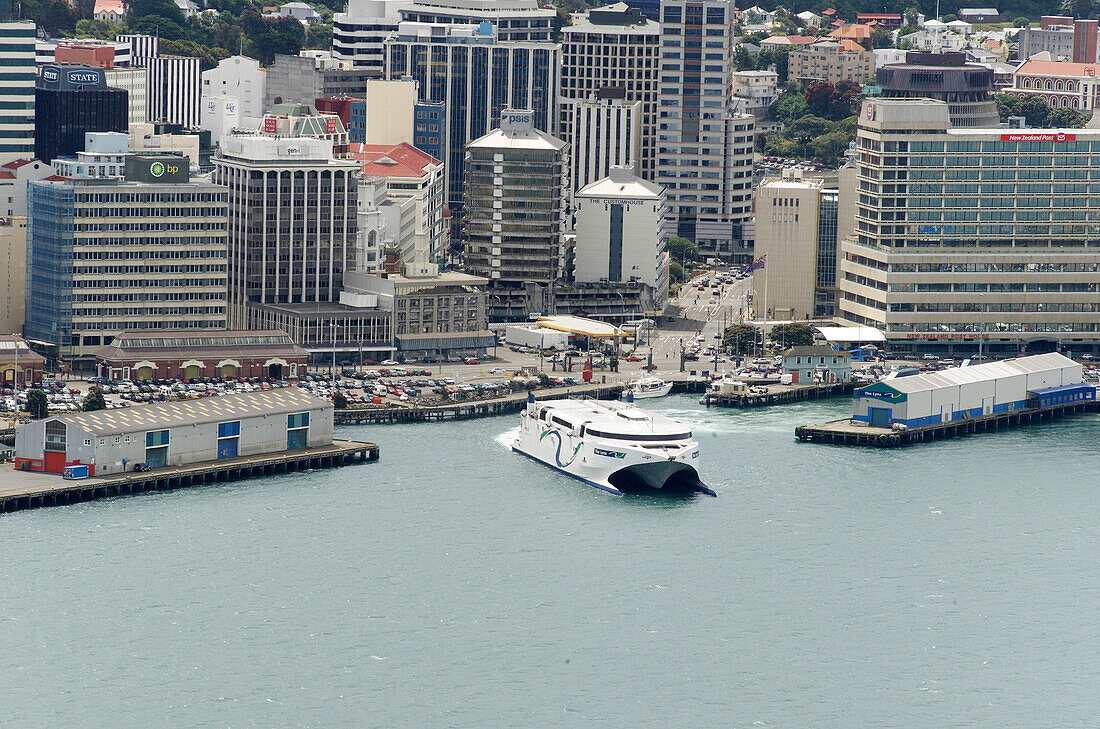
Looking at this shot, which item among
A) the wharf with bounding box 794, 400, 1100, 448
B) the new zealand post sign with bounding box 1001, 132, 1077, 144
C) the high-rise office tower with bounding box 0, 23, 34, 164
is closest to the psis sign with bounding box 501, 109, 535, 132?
the high-rise office tower with bounding box 0, 23, 34, 164

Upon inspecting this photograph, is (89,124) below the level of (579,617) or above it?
above

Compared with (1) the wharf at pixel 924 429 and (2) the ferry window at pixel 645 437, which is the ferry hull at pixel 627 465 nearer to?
(2) the ferry window at pixel 645 437

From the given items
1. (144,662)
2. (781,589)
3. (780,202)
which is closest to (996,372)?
(780,202)

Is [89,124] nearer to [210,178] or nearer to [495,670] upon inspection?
[210,178]

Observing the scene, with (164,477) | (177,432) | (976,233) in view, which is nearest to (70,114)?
(177,432)

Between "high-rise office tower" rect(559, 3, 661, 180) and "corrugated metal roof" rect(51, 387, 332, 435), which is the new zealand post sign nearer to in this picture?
"high-rise office tower" rect(559, 3, 661, 180)

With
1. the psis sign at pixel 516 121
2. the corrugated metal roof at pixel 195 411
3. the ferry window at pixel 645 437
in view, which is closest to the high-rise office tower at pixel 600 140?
the psis sign at pixel 516 121

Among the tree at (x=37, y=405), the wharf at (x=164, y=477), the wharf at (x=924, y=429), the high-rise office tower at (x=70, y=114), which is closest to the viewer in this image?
the wharf at (x=164, y=477)
